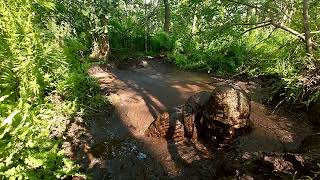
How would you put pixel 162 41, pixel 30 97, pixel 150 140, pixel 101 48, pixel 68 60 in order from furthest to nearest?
1. pixel 162 41
2. pixel 101 48
3. pixel 68 60
4. pixel 150 140
5. pixel 30 97

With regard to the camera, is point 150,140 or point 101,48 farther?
point 101,48

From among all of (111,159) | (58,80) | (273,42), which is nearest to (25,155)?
(111,159)

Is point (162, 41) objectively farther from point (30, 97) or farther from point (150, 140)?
point (30, 97)

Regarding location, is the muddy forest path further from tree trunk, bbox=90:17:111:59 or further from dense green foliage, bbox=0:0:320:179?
tree trunk, bbox=90:17:111:59

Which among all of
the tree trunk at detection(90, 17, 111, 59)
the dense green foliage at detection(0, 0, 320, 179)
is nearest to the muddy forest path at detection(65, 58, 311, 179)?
the dense green foliage at detection(0, 0, 320, 179)

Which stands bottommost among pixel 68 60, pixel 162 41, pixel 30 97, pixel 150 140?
pixel 150 140

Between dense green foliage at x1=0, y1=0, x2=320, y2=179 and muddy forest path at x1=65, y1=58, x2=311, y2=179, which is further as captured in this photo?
muddy forest path at x1=65, y1=58, x2=311, y2=179

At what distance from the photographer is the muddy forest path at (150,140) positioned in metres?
6.32

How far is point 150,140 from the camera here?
292 inches

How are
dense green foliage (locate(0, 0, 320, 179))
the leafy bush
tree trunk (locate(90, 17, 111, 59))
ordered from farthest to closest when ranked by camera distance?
1. the leafy bush
2. tree trunk (locate(90, 17, 111, 59))
3. dense green foliage (locate(0, 0, 320, 179))

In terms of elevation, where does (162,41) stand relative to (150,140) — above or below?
above

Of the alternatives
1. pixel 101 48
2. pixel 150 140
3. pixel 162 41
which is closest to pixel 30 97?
pixel 150 140

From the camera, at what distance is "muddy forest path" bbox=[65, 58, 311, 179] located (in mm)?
6320

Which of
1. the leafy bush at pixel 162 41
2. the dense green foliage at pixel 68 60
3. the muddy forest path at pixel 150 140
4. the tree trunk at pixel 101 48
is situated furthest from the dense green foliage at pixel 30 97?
the leafy bush at pixel 162 41
